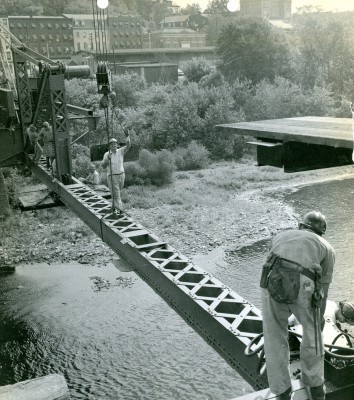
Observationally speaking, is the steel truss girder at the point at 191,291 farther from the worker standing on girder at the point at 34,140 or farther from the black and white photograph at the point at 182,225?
the worker standing on girder at the point at 34,140

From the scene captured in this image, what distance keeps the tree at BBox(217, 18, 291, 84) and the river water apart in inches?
1178

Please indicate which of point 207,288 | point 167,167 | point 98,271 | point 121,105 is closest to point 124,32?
point 121,105

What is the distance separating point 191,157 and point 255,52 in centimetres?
1681

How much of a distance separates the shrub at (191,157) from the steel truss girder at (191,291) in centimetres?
2494

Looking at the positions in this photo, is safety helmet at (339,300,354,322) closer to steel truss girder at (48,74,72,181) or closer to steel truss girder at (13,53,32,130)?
steel truss girder at (48,74,72,181)

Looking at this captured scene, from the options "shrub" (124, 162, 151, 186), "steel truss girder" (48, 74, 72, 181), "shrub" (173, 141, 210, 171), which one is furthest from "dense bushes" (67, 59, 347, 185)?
"steel truss girder" (48, 74, 72, 181)

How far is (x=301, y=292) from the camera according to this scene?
4.39 meters

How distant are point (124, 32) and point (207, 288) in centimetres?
5933

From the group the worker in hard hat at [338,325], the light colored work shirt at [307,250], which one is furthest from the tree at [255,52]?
the light colored work shirt at [307,250]

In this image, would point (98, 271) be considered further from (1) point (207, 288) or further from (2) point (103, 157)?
(1) point (207, 288)

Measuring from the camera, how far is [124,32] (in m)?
62.5

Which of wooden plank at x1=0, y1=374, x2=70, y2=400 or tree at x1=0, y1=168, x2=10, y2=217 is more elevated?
wooden plank at x1=0, y1=374, x2=70, y2=400

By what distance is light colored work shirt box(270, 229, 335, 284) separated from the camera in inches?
172

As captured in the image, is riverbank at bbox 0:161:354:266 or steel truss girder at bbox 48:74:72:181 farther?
riverbank at bbox 0:161:354:266
